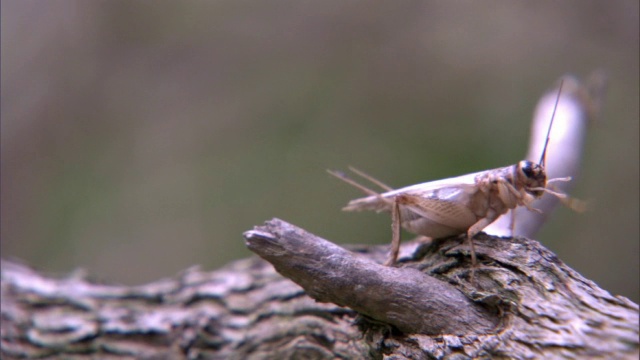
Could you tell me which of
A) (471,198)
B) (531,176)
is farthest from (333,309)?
(531,176)

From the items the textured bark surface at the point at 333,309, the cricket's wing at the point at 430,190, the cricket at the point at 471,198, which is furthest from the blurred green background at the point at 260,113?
the cricket at the point at 471,198

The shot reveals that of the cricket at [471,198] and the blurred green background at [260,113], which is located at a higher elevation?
the blurred green background at [260,113]

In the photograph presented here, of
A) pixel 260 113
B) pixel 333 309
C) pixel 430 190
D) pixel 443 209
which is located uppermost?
pixel 260 113

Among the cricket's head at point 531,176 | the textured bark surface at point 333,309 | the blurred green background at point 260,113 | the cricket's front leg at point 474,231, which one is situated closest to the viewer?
the textured bark surface at point 333,309

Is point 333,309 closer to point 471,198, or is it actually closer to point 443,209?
point 443,209

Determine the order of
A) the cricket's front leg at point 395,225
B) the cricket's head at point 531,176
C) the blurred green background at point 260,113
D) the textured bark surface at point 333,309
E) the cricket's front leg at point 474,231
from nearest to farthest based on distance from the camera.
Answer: the textured bark surface at point 333,309
the cricket's front leg at point 474,231
the cricket's head at point 531,176
the cricket's front leg at point 395,225
the blurred green background at point 260,113

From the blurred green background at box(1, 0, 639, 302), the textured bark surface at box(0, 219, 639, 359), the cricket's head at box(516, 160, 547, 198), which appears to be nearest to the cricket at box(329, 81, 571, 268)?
Result: the cricket's head at box(516, 160, 547, 198)

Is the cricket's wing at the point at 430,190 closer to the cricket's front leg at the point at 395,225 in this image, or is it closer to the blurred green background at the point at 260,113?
the cricket's front leg at the point at 395,225
